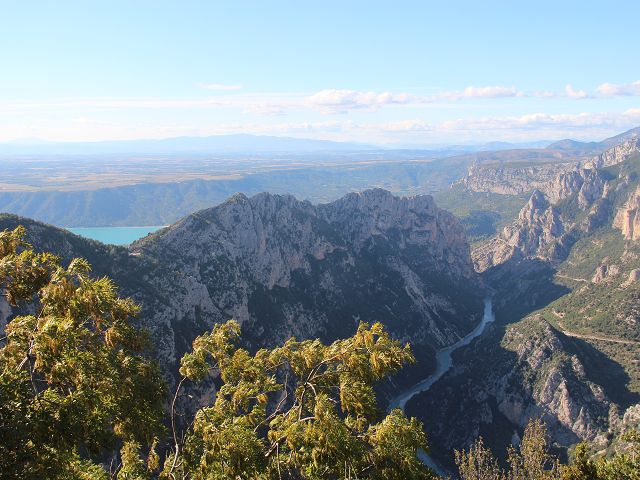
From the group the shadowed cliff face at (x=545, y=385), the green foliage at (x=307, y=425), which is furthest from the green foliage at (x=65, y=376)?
the shadowed cliff face at (x=545, y=385)

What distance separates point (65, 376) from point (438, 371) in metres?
143

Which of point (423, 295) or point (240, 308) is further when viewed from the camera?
point (423, 295)

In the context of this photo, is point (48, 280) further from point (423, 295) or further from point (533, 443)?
point (423, 295)

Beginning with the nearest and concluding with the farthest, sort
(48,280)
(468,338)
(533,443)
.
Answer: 1. (48,280)
2. (533,443)
3. (468,338)

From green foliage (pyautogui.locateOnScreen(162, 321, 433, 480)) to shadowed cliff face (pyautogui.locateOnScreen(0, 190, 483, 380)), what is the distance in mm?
65780

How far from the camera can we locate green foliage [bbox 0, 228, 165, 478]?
1048 cm

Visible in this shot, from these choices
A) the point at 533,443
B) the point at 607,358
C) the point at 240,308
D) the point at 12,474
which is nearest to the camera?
the point at 12,474

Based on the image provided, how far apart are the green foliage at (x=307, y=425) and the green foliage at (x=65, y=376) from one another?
1.78 metres

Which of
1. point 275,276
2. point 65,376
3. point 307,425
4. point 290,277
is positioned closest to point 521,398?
point 290,277

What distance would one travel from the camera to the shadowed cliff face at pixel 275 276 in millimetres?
91625

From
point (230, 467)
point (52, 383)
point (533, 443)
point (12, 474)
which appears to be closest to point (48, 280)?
point (52, 383)

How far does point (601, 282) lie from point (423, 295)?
6749cm

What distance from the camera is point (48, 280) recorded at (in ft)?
43.1

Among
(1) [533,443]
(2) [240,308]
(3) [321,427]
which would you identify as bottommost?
(2) [240,308]
